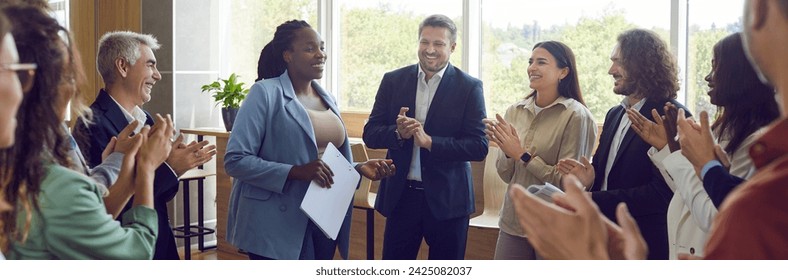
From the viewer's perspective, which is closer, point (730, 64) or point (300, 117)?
point (730, 64)

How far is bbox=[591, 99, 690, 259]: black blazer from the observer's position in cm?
224

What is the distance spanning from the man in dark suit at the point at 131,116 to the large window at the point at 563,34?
1.98 meters

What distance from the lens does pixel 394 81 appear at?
9.79 ft

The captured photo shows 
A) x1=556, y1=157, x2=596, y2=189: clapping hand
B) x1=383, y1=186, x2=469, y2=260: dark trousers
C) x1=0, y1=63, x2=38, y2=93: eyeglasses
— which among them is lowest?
x1=383, y1=186, x2=469, y2=260: dark trousers

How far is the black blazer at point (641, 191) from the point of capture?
224 cm

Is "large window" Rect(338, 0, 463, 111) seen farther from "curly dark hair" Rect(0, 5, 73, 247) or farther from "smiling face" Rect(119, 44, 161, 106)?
"curly dark hair" Rect(0, 5, 73, 247)

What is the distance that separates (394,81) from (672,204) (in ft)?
3.97

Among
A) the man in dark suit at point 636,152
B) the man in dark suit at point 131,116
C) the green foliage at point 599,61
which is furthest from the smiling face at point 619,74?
the green foliage at point 599,61

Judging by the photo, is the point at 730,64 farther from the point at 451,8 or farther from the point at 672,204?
the point at 451,8

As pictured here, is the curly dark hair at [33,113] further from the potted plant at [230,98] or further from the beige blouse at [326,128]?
the potted plant at [230,98]

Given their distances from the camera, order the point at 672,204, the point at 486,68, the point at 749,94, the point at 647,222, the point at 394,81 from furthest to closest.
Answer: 1. the point at 486,68
2. the point at 394,81
3. the point at 647,222
4. the point at 672,204
5. the point at 749,94

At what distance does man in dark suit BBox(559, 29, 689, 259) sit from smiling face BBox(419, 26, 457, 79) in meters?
0.69

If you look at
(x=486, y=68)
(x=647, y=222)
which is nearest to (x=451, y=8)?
(x=486, y=68)

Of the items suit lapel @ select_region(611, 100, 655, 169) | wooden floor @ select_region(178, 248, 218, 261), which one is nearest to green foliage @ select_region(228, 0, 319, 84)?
wooden floor @ select_region(178, 248, 218, 261)
